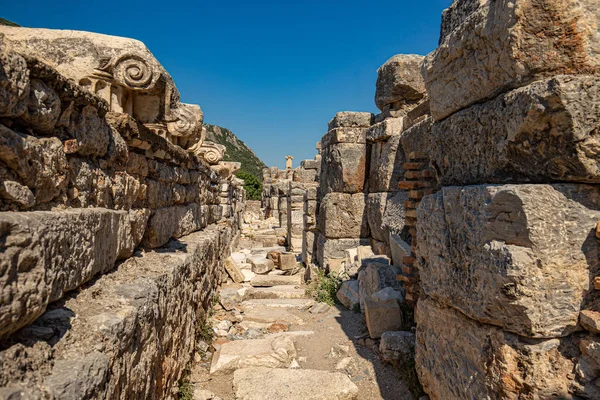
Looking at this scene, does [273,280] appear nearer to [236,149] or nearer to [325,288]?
[325,288]

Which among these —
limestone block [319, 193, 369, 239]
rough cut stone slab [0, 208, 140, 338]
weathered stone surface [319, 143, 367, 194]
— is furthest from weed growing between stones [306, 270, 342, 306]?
rough cut stone slab [0, 208, 140, 338]

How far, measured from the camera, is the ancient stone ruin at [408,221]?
1410 millimetres

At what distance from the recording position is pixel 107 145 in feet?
7.27

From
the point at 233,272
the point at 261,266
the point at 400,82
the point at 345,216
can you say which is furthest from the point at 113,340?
the point at 261,266

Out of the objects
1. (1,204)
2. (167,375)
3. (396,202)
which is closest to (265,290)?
(396,202)

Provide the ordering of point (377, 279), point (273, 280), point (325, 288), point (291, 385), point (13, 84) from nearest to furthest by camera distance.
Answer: point (13, 84) < point (291, 385) < point (377, 279) < point (325, 288) < point (273, 280)

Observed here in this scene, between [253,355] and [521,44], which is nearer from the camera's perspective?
[521,44]

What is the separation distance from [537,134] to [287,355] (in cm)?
297

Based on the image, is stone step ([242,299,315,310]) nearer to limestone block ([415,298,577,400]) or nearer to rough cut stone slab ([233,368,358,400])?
rough cut stone slab ([233,368,358,400])

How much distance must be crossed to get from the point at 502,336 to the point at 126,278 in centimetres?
209

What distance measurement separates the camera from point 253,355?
3660mm

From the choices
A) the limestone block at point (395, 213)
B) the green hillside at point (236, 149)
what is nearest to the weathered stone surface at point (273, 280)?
the limestone block at point (395, 213)

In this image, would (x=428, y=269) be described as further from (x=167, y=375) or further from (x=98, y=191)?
(x=98, y=191)

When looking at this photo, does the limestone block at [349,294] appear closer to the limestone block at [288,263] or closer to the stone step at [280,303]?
the stone step at [280,303]
